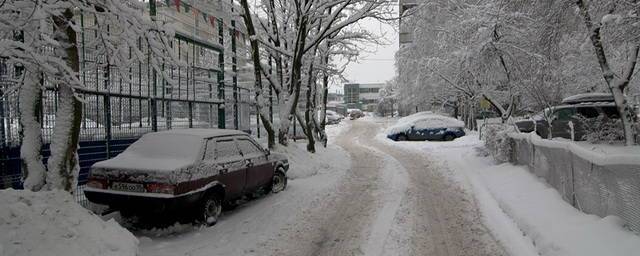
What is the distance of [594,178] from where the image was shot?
237 inches

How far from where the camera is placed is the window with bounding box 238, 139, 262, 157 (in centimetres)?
868

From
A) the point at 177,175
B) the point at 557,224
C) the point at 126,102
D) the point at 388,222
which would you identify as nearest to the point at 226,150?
the point at 177,175

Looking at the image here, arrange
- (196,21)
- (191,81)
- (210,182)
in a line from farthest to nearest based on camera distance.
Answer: (196,21) → (191,81) → (210,182)

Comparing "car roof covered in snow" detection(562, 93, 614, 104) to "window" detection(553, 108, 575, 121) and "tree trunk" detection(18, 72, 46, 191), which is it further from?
"tree trunk" detection(18, 72, 46, 191)

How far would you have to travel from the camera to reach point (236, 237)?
6551 mm

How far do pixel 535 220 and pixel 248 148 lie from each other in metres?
5.02

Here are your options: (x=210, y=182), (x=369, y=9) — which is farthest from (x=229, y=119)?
(x=210, y=182)

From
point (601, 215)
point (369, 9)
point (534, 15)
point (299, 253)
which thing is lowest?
point (299, 253)

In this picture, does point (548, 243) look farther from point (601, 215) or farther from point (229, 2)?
point (229, 2)

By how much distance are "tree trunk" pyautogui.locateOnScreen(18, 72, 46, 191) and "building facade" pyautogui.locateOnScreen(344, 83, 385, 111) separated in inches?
3918

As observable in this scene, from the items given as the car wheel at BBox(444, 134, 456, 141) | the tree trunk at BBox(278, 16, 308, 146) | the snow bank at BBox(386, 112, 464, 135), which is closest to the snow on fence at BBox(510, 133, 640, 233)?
the tree trunk at BBox(278, 16, 308, 146)

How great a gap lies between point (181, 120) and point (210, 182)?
16.0 feet

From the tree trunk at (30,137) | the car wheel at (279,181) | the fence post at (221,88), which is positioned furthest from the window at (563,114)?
the tree trunk at (30,137)

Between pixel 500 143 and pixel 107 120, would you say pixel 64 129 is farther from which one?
pixel 500 143
